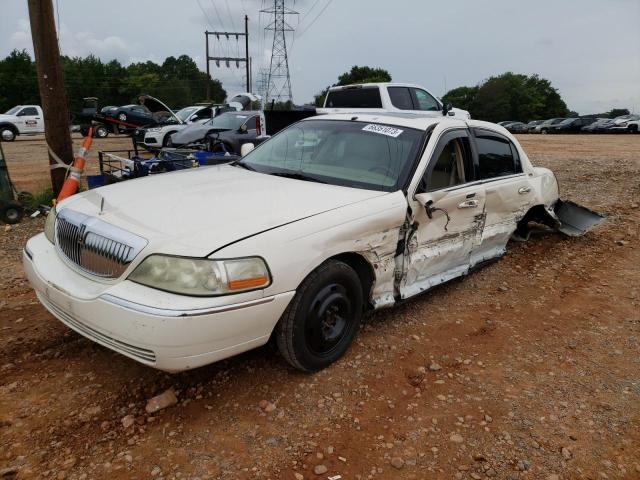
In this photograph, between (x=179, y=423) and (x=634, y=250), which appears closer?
(x=179, y=423)

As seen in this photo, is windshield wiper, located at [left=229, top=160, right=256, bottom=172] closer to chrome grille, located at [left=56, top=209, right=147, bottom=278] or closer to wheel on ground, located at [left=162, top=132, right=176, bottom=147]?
chrome grille, located at [left=56, top=209, right=147, bottom=278]

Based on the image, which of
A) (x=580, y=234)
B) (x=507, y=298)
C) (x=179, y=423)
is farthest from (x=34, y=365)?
(x=580, y=234)

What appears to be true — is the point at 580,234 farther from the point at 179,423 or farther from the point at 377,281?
the point at 179,423

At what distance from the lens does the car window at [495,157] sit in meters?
4.09

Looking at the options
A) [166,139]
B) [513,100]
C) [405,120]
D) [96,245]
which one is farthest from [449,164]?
[513,100]

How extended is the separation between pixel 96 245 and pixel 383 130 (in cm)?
222

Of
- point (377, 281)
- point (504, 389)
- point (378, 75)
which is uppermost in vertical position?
point (378, 75)

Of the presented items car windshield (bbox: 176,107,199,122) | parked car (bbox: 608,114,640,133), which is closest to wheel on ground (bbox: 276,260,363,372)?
car windshield (bbox: 176,107,199,122)

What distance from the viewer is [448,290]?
4.30 metres

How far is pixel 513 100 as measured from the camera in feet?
236

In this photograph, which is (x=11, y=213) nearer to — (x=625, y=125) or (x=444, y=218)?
(x=444, y=218)

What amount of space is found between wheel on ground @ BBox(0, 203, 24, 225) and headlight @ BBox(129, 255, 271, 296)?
4613mm

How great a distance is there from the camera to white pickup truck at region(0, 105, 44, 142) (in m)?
21.2

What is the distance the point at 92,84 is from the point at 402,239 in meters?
82.6
